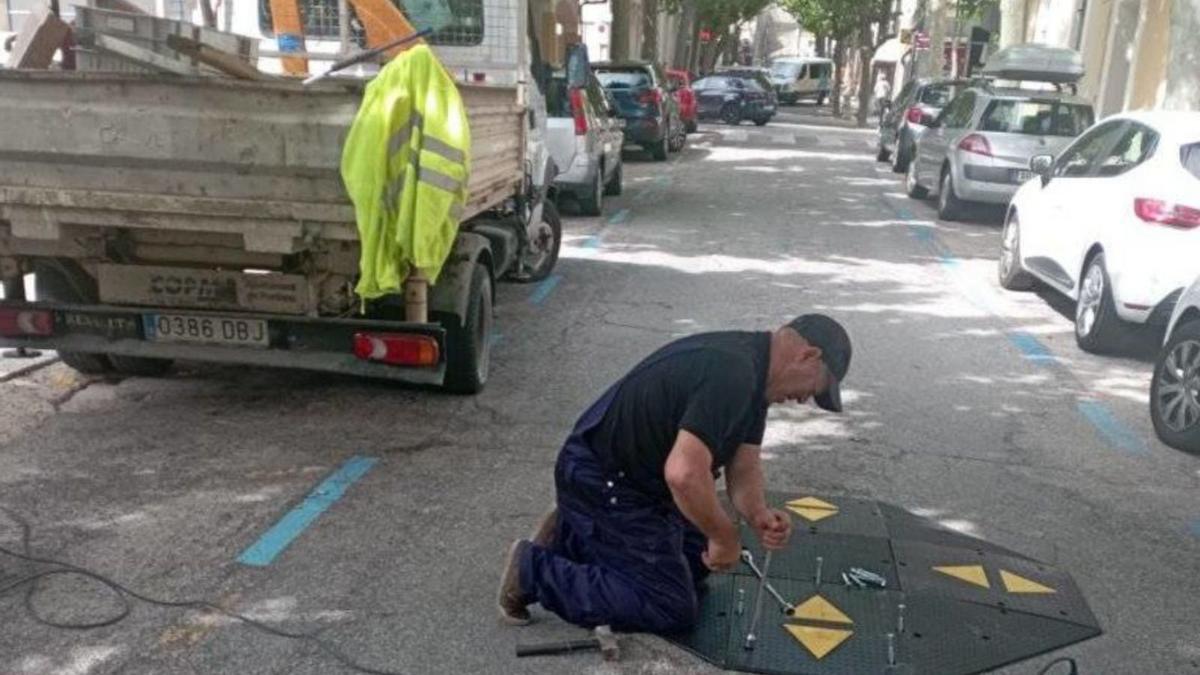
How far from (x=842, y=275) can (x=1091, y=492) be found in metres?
5.24

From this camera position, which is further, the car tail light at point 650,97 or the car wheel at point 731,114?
the car wheel at point 731,114

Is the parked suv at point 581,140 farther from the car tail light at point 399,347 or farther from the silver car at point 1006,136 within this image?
the car tail light at point 399,347

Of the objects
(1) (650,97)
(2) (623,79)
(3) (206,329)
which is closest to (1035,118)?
(1) (650,97)

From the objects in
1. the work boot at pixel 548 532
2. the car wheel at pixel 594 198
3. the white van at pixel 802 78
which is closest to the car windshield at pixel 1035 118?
the car wheel at pixel 594 198

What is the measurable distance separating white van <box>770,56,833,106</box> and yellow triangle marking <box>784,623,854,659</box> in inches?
2042

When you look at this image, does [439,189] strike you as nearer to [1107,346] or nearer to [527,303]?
[527,303]

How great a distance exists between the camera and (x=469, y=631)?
359cm

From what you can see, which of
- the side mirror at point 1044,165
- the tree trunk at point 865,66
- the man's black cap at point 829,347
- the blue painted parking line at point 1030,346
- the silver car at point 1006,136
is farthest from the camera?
the tree trunk at point 865,66

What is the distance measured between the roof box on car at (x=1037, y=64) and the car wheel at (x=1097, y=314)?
31.5 ft

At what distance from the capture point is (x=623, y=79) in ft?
63.2

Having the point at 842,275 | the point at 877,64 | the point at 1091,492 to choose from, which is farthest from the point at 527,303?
the point at 877,64

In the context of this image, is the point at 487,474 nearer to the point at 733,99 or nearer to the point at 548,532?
the point at 548,532

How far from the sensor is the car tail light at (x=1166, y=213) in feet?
22.2

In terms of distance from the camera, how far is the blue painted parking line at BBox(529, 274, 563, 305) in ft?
28.4
